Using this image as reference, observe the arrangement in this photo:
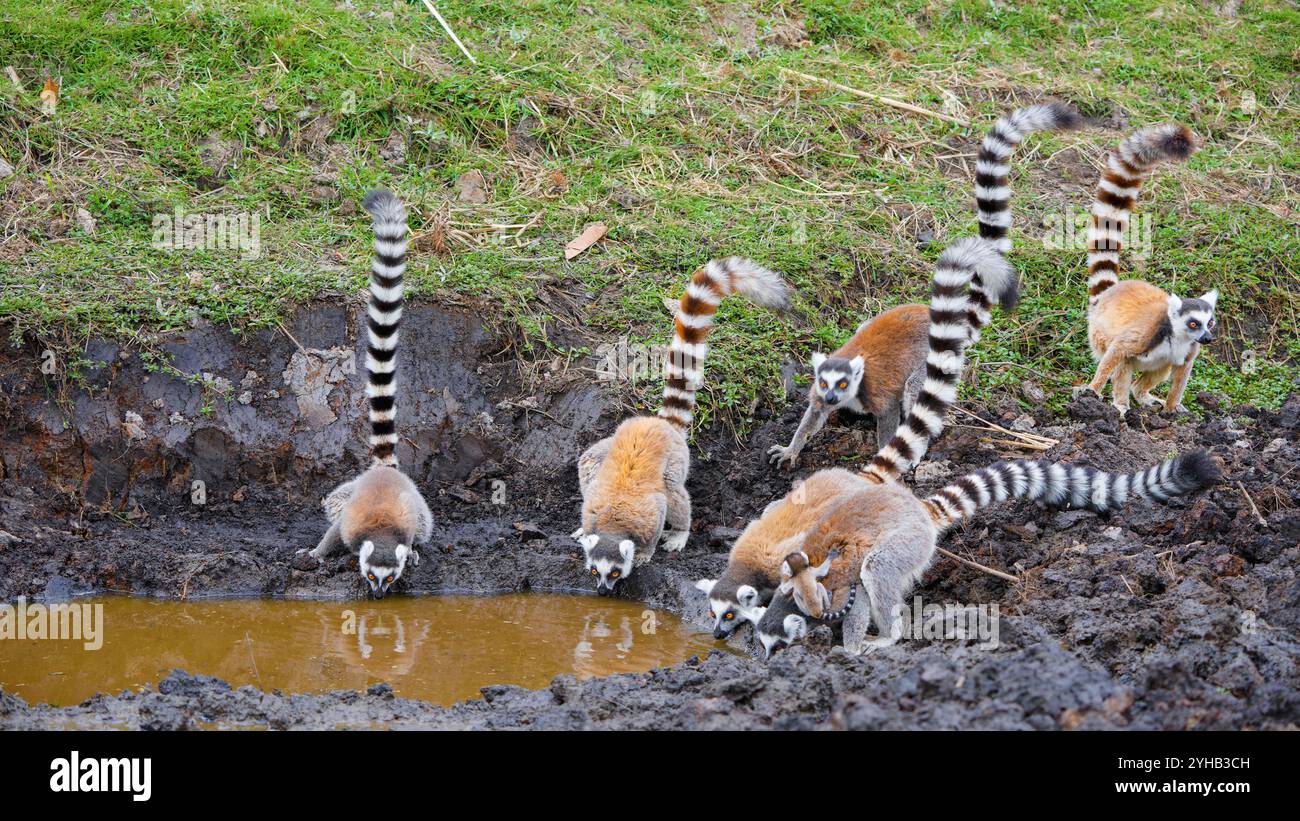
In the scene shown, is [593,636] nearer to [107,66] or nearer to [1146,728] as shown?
[1146,728]

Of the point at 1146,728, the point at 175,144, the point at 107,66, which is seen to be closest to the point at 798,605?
the point at 1146,728

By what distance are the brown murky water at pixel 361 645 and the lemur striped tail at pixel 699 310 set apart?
1333 mm

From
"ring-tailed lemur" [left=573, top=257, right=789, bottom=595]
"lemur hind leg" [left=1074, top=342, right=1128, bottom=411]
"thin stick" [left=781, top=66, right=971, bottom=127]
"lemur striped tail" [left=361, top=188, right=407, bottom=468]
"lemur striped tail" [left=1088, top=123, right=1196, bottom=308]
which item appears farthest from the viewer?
"thin stick" [left=781, top=66, right=971, bottom=127]

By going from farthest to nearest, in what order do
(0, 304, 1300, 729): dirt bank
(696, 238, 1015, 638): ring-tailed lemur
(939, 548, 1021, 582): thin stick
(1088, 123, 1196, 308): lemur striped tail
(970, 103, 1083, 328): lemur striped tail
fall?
(1088, 123, 1196, 308): lemur striped tail, (970, 103, 1083, 328): lemur striped tail, (696, 238, 1015, 638): ring-tailed lemur, (939, 548, 1021, 582): thin stick, (0, 304, 1300, 729): dirt bank

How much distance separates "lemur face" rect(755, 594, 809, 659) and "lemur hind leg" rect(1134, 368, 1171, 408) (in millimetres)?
3727

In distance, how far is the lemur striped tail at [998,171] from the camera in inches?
298

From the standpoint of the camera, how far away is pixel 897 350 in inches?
297

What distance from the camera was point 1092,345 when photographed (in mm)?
8188

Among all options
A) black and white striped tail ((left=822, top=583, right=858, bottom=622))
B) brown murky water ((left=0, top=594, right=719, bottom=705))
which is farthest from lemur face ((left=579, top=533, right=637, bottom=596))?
black and white striped tail ((left=822, top=583, right=858, bottom=622))

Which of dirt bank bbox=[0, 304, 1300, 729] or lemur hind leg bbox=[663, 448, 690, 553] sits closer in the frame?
dirt bank bbox=[0, 304, 1300, 729]

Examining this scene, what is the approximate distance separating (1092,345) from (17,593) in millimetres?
6946

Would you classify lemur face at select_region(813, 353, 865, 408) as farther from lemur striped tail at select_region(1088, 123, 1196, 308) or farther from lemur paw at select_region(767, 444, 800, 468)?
lemur striped tail at select_region(1088, 123, 1196, 308)

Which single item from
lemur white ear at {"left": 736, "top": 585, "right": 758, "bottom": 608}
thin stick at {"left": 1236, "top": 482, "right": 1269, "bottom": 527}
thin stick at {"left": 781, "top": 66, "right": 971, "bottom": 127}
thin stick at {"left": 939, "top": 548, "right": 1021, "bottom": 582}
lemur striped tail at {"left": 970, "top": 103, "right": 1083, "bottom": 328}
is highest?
thin stick at {"left": 781, "top": 66, "right": 971, "bottom": 127}

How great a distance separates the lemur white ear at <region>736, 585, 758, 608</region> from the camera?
19.4ft
